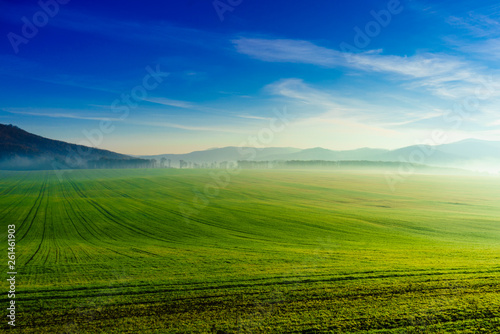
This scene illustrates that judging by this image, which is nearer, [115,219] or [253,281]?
[253,281]

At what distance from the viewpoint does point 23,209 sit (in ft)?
131

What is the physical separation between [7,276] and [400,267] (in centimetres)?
1995

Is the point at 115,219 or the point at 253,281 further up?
the point at 253,281

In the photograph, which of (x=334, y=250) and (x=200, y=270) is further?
(x=334, y=250)

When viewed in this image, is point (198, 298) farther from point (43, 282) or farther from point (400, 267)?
point (400, 267)

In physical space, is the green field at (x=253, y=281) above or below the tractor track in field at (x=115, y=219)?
above

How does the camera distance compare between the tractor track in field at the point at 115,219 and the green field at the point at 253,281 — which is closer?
the green field at the point at 253,281

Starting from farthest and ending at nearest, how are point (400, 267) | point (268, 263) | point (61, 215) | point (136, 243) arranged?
point (61, 215), point (136, 243), point (268, 263), point (400, 267)

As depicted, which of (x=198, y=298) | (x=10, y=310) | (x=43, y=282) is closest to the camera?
(x=10, y=310)

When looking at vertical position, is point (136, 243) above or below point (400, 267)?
below

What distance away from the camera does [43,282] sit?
1354 cm

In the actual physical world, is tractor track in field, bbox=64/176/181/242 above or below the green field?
below

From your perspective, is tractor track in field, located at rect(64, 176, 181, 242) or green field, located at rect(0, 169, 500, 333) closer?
green field, located at rect(0, 169, 500, 333)

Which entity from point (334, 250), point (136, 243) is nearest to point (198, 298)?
point (334, 250)
